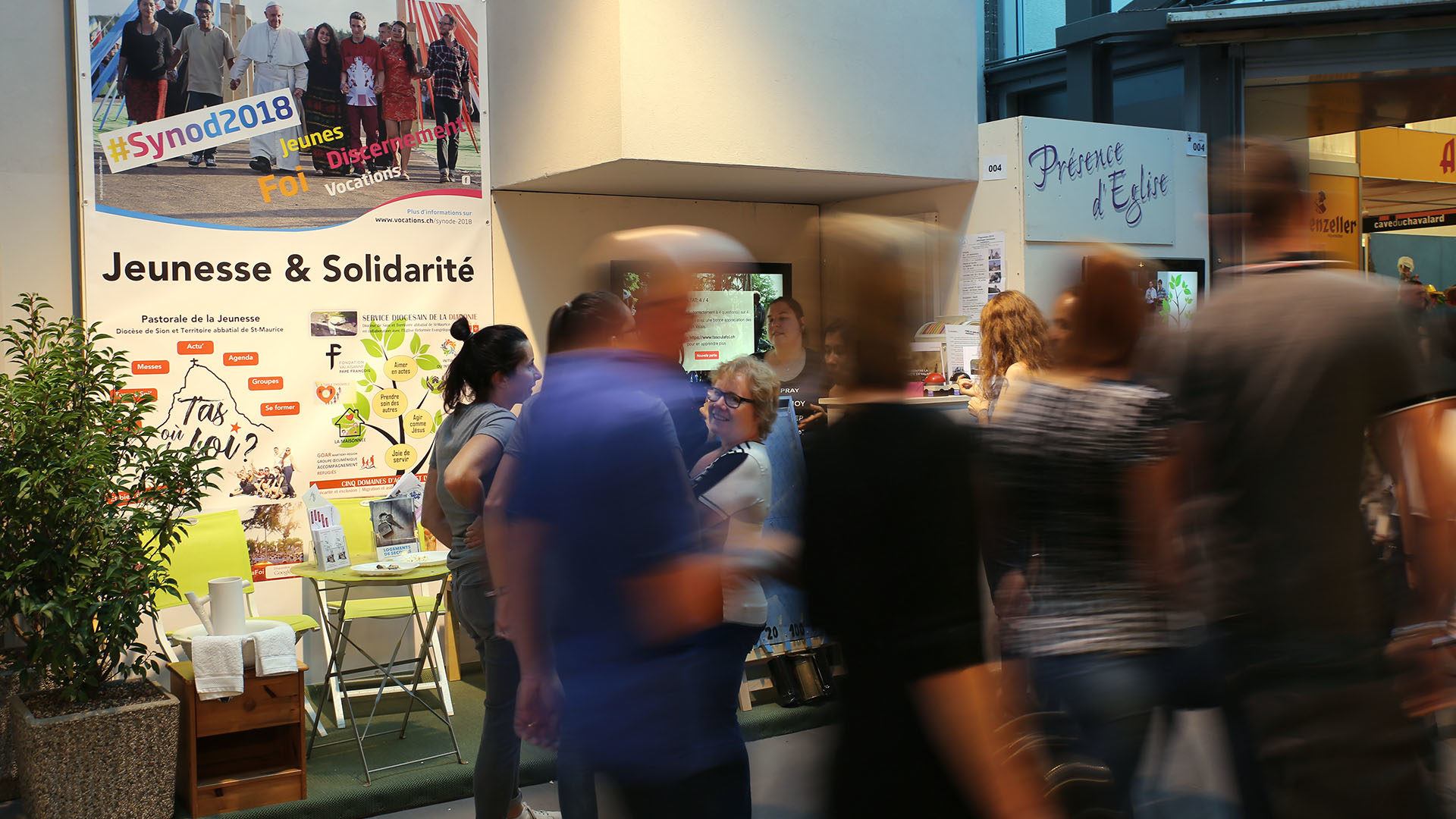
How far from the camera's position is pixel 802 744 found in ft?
16.8

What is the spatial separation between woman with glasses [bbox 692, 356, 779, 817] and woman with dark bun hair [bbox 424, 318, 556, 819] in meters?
0.64

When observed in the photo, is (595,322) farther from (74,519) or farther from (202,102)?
(202,102)

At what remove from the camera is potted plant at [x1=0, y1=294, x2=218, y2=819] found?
3.90m

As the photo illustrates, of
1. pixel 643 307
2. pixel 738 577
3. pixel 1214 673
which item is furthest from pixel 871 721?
pixel 1214 673

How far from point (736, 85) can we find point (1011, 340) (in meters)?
1.95

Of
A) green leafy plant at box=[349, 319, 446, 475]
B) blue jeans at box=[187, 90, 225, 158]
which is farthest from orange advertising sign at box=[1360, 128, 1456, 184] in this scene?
blue jeans at box=[187, 90, 225, 158]

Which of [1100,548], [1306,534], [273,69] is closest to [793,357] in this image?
[273,69]

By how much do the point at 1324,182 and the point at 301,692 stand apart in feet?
29.7

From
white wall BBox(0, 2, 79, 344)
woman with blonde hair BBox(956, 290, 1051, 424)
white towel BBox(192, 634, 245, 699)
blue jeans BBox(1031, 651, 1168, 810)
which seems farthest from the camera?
white wall BBox(0, 2, 79, 344)

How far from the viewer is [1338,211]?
9867 mm

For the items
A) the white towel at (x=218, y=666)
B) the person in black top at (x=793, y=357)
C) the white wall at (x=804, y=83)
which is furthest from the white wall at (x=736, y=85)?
the white towel at (x=218, y=666)

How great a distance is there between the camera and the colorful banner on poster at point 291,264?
535 centimetres

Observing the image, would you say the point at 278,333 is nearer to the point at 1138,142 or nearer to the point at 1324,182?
the point at 1138,142

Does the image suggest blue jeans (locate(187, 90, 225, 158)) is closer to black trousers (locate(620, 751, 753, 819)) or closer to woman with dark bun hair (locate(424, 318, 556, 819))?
woman with dark bun hair (locate(424, 318, 556, 819))
